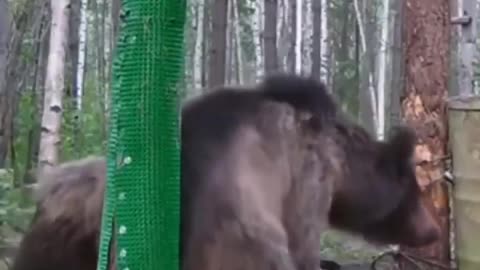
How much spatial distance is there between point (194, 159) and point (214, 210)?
0.16m

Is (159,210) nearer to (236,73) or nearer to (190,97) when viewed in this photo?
(190,97)

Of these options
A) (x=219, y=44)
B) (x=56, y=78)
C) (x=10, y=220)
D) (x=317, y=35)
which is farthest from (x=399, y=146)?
(x=317, y=35)

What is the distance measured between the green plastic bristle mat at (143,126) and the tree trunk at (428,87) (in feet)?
8.74

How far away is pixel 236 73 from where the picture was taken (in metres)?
23.4

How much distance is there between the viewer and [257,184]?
120 inches

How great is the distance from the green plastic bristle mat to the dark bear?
270mm

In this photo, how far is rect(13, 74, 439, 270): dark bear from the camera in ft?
9.49

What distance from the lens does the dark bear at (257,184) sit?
9.49 feet

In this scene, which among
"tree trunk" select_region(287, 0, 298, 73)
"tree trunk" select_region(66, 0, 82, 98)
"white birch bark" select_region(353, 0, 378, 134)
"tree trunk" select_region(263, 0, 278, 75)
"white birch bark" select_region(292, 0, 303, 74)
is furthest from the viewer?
"white birch bark" select_region(353, 0, 378, 134)

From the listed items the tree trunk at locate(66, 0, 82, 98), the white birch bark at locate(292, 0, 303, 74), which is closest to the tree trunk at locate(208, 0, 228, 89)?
the tree trunk at locate(66, 0, 82, 98)

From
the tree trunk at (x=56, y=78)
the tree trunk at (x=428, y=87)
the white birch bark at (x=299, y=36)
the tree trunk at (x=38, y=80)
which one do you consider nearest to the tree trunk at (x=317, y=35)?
the white birch bark at (x=299, y=36)

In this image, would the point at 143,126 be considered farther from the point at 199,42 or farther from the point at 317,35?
the point at 317,35

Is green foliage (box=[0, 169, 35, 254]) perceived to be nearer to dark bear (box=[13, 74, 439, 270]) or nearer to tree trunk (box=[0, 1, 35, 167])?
dark bear (box=[13, 74, 439, 270])

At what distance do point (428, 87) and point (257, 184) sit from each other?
7.23 feet
